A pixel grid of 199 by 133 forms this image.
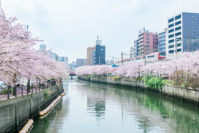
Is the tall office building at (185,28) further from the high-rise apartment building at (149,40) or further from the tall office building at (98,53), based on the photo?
the tall office building at (98,53)

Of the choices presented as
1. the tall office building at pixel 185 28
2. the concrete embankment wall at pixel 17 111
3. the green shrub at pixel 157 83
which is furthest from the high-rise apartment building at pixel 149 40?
the concrete embankment wall at pixel 17 111

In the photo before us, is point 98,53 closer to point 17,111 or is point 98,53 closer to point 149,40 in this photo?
point 149,40

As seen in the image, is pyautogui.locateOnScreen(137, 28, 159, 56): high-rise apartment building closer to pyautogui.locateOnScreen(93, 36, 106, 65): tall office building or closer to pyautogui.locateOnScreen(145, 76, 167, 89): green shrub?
pyautogui.locateOnScreen(93, 36, 106, 65): tall office building

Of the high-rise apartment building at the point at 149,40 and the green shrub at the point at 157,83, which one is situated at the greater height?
the high-rise apartment building at the point at 149,40

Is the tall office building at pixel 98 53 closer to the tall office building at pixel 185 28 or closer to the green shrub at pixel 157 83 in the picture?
the tall office building at pixel 185 28

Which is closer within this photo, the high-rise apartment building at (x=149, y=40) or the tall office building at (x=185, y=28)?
the tall office building at (x=185, y=28)

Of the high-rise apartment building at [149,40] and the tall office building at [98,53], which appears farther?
the tall office building at [98,53]

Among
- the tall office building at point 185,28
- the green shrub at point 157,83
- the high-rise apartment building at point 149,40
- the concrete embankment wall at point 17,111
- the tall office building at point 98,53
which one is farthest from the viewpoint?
the tall office building at point 98,53

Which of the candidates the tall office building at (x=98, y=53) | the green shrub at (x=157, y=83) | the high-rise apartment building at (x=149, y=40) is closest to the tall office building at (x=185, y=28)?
the high-rise apartment building at (x=149, y=40)

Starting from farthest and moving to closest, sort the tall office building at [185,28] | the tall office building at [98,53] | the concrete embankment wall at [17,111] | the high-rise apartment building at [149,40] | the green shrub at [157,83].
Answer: the tall office building at [98,53], the high-rise apartment building at [149,40], the tall office building at [185,28], the green shrub at [157,83], the concrete embankment wall at [17,111]

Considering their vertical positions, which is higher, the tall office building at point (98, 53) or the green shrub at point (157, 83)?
the tall office building at point (98, 53)

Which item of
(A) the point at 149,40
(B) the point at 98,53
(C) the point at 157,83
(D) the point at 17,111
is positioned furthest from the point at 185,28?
(D) the point at 17,111

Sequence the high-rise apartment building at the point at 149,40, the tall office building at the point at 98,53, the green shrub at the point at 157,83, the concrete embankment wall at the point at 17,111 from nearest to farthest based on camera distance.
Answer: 1. the concrete embankment wall at the point at 17,111
2. the green shrub at the point at 157,83
3. the high-rise apartment building at the point at 149,40
4. the tall office building at the point at 98,53

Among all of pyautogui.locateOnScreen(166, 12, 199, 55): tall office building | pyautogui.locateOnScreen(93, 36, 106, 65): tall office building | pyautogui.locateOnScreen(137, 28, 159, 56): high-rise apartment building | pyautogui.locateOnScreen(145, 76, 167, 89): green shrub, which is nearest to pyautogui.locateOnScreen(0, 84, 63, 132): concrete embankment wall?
pyautogui.locateOnScreen(145, 76, 167, 89): green shrub
